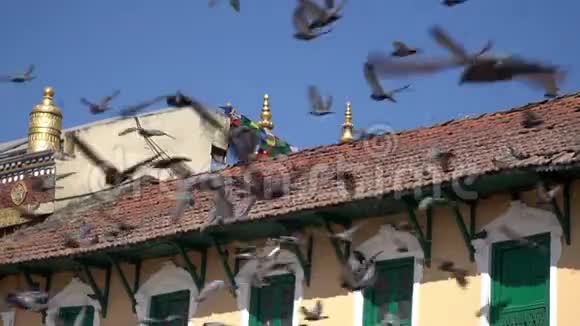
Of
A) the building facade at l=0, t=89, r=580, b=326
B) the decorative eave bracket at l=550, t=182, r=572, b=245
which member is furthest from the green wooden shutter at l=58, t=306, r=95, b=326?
the decorative eave bracket at l=550, t=182, r=572, b=245

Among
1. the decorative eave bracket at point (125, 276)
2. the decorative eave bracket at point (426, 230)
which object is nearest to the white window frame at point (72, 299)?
the decorative eave bracket at point (125, 276)

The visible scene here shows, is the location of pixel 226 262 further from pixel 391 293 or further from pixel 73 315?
pixel 73 315

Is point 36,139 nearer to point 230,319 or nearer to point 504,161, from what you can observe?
point 230,319

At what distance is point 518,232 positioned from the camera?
2302cm

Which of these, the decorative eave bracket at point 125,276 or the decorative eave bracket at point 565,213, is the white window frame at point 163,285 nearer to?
the decorative eave bracket at point 125,276

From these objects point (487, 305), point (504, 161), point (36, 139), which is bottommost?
point (487, 305)

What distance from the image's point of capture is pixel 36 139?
3297 centimetres

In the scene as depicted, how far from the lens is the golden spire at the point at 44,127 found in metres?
32.8

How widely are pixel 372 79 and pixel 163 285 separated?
6.94 meters

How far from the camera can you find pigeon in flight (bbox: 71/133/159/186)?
31.2 metres

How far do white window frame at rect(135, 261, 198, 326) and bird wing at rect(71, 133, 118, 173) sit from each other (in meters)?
4.61

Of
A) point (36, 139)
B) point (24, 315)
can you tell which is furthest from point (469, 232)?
point (36, 139)

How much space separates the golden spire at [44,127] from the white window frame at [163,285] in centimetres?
601

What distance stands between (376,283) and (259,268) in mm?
1992
